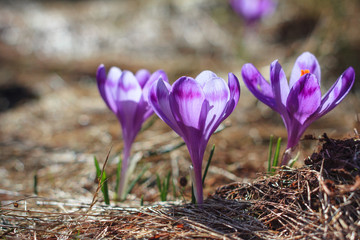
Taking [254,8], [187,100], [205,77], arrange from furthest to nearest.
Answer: [254,8] → [205,77] → [187,100]

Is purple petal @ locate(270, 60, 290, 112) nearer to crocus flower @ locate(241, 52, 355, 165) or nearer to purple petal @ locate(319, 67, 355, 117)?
crocus flower @ locate(241, 52, 355, 165)

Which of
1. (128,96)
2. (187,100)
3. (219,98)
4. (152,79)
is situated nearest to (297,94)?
(219,98)

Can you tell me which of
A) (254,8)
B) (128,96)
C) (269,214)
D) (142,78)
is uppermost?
(254,8)

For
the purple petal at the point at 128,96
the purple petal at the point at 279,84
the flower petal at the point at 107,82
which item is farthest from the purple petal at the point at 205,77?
the flower petal at the point at 107,82

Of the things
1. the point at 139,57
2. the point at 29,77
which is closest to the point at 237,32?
the point at 139,57

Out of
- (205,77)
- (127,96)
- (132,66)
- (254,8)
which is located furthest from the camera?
(132,66)

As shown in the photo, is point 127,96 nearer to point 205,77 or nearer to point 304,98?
point 205,77
